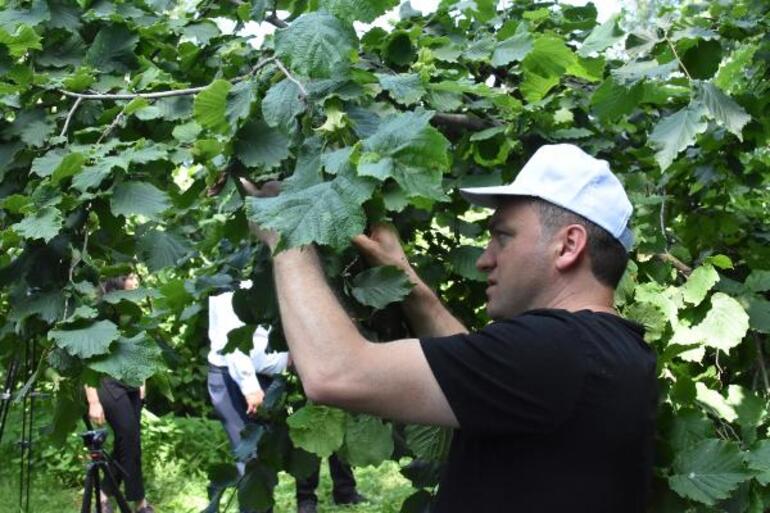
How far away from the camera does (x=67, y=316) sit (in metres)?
2.08

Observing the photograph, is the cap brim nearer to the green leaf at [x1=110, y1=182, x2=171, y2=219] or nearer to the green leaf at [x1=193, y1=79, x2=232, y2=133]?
the green leaf at [x1=193, y1=79, x2=232, y2=133]

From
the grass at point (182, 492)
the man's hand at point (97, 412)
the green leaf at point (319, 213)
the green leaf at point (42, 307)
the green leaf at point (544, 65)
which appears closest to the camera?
the green leaf at point (319, 213)

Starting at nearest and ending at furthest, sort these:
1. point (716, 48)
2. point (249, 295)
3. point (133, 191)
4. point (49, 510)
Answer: point (133, 191) < point (249, 295) < point (716, 48) < point (49, 510)

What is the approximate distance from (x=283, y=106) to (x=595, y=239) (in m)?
0.63

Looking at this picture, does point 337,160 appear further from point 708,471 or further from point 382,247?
point 708,471

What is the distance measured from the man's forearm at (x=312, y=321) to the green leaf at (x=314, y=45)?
318mm

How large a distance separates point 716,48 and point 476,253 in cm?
76

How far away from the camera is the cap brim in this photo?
6.78 ft

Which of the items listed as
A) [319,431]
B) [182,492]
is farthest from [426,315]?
[182,492]

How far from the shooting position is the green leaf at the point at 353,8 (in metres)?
1.96

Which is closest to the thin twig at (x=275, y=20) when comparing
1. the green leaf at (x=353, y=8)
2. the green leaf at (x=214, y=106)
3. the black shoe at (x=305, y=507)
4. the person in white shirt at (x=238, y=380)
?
the green leaf at (x=214, y=106)

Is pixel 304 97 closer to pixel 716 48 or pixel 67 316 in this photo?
pixel 67 316

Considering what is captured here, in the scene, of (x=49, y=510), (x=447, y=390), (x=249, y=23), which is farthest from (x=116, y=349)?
(x=49, y=510)

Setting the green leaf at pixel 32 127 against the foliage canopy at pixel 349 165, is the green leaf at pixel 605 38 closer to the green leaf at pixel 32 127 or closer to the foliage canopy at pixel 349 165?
the foliage canopy at pixel 349 165
